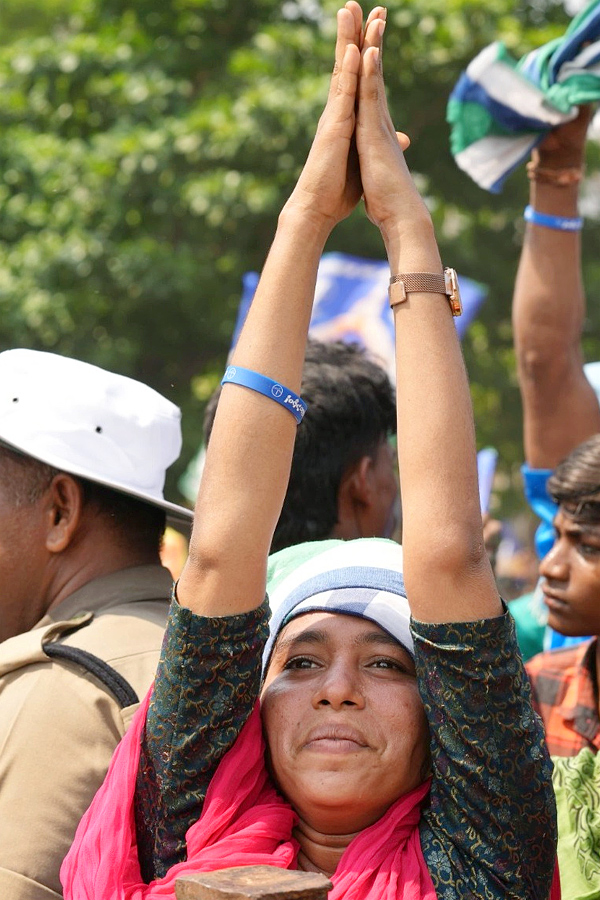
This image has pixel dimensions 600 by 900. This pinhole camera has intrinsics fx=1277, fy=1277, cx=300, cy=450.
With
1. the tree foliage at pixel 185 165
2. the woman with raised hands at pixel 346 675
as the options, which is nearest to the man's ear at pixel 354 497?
the woman with raised hands at pixel 346 675

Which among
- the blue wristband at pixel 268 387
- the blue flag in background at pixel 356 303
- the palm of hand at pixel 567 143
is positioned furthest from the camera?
the blue flag in background at pixel 356 303

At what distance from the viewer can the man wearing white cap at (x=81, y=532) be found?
7.61 feet

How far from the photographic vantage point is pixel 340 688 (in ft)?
6.56

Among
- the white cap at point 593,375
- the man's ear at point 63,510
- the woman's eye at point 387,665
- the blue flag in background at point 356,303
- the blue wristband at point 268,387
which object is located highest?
the blue flag in background at point 356,303

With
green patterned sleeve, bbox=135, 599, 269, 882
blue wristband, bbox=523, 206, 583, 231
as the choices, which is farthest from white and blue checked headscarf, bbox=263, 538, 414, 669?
blue wristband, bbox=523, 206, 583, 231

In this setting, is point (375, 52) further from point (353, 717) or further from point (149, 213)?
point (149, 213)

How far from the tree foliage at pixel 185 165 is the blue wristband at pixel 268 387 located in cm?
824

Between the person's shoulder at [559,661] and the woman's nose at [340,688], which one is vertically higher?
the person's shoulder at [559,661]

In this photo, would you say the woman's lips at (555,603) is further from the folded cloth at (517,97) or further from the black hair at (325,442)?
the folded cloth at (517,97)

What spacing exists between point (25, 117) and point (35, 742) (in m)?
10.4

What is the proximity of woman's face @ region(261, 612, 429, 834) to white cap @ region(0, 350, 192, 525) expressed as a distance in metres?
0.71

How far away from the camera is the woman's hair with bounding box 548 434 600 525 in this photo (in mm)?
3227

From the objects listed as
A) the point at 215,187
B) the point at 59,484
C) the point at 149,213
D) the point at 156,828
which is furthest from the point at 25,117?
the point at 156,828

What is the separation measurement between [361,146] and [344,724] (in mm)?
915
